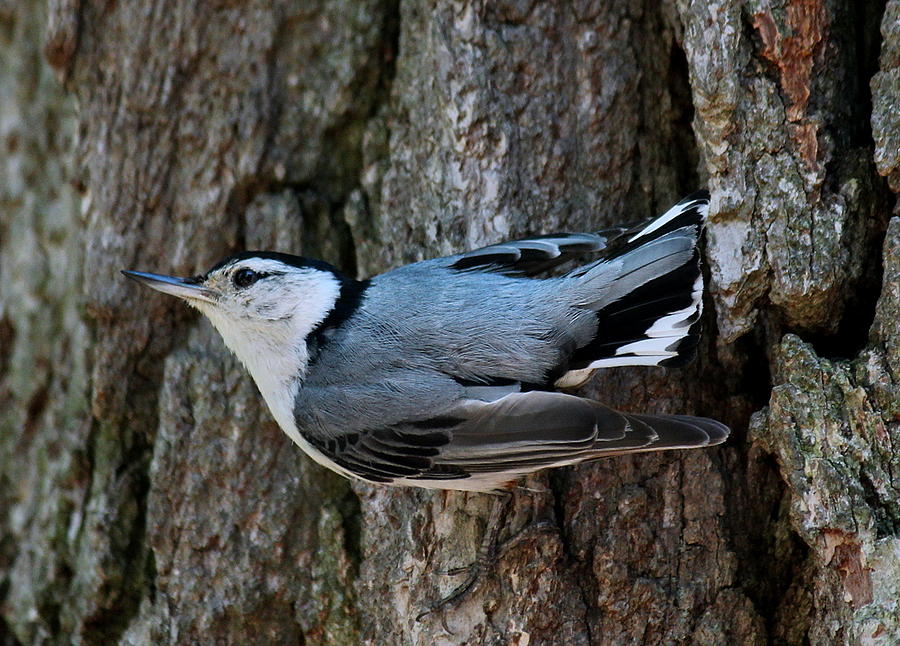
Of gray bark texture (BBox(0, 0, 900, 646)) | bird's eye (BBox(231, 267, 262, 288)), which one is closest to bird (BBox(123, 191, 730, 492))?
bird's eye (BBox(231, 267, 262, 288))

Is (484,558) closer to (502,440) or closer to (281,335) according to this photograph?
(502,440)

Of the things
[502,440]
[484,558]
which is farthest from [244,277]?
[484,558]

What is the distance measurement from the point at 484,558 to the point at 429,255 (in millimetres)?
886

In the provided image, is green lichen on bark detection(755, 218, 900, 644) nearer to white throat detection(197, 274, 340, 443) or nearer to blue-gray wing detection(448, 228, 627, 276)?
blue-gray wing detection(448, 228, 627, 276)

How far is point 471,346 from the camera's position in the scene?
2334 millimetres

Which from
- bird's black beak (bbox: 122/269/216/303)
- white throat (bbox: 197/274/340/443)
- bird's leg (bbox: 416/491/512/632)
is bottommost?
bird's leg (bbox: 416/491/512/632)

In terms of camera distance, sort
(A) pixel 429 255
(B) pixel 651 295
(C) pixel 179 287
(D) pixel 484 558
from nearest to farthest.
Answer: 1. (B) pixel 651 295
2. (D) pixel 484 558
3. (C) pixel 179 287
4. (A) pixel 429 255

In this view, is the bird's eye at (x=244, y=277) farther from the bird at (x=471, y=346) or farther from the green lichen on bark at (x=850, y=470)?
the green lichen on bark at (x=850, y=470)

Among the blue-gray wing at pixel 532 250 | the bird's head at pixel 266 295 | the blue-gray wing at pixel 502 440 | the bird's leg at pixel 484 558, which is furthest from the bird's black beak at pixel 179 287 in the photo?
the bird's leg at pixel 484 558

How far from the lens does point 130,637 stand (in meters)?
2.73

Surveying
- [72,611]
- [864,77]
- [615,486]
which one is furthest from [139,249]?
[864,77]

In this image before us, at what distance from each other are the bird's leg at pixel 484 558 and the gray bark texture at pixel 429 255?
0.03 metres

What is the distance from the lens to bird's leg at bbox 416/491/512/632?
7.87ft

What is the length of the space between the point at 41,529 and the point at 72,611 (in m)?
0.31
